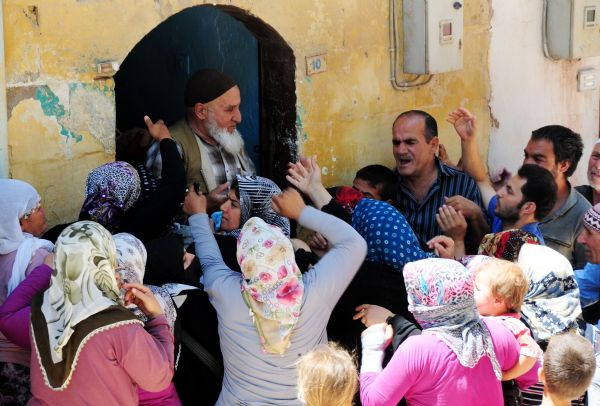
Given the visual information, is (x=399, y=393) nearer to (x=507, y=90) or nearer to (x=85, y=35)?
(x=85, y=35)

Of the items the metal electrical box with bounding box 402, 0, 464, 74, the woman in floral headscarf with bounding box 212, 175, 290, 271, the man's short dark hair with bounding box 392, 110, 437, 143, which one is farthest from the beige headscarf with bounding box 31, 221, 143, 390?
the metal electrical box with bounding box 402, 0, 464, 74

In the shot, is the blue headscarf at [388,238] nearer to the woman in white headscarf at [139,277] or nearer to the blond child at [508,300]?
the blond child at [508,300]

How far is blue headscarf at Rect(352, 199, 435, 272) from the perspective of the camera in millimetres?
5176

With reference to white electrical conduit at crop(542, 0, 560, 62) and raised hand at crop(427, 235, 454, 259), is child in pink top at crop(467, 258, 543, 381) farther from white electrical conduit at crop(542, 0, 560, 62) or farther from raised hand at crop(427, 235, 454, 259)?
white electrical conduit at crop(542, 0, 560, 62)

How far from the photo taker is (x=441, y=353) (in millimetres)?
4188

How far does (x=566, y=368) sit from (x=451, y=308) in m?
0.57

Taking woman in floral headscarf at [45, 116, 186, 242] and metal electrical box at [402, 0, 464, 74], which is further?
metal electrical box at [402, 0, 464, 74]

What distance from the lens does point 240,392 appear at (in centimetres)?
441

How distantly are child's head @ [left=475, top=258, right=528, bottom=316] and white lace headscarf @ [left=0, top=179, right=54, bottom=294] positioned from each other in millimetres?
2045

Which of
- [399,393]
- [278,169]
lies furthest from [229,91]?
[399,393]

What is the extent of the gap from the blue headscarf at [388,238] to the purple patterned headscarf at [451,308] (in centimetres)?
86

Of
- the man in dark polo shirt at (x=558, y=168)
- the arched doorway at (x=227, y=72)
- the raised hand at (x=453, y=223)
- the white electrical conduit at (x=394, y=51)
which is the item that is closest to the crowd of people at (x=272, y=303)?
the raised hand at (x=453, y=223)

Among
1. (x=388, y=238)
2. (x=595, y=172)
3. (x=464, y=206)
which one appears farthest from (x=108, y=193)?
(x=595, y=172)

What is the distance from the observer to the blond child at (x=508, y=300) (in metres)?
4.50
